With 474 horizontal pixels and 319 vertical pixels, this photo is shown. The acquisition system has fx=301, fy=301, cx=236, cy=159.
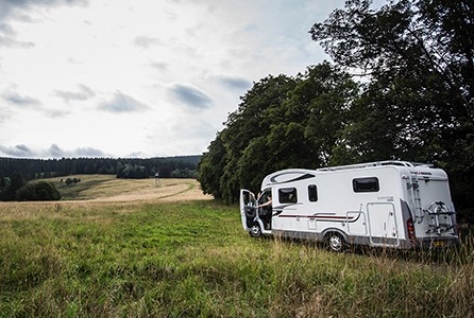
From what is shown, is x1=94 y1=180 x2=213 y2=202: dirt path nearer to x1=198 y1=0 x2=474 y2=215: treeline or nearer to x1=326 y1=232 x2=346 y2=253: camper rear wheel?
x1=198 y1=0 x2=474 y2=215: treeline

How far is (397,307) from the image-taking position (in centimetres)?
411

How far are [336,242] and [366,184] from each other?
226 centimetres

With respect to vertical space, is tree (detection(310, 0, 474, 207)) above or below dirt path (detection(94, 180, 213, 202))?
above

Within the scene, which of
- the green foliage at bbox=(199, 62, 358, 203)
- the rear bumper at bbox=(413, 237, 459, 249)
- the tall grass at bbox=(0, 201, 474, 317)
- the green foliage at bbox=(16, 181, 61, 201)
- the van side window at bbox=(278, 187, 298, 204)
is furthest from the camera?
the green foliage at bbox=(16, 181, 61, 201)

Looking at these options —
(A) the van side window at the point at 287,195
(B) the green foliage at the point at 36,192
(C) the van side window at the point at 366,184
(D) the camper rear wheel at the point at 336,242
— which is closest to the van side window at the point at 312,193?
(A) the van side window at the point at 287,195

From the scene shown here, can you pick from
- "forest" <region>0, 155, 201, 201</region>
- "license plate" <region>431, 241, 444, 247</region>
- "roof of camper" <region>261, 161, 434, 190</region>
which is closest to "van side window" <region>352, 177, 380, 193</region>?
"roof of camper" <region>261, 161, 434, 190</region>

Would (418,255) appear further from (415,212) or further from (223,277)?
(223,277)

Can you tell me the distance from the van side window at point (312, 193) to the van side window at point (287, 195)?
2.26 ft

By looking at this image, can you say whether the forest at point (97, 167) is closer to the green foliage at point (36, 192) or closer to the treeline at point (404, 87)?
the green foliage at point (36, 192)

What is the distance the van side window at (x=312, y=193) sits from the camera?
10745mm

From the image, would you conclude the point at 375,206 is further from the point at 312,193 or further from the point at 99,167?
the point at 99,167

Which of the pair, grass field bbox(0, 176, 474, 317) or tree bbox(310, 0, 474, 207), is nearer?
grass field bbox(0, 176, 474, 317)

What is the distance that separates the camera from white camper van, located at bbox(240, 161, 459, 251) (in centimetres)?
850

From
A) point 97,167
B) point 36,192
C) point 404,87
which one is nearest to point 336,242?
point 404,87
